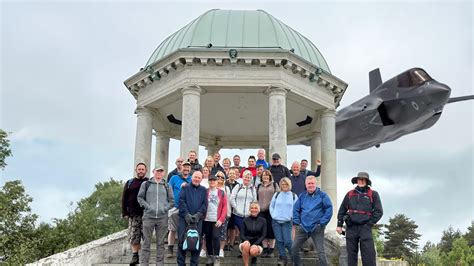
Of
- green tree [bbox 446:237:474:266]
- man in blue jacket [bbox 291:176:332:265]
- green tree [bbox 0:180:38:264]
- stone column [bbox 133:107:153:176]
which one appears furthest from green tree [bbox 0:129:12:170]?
green tree [bbox 446:237:474:266]

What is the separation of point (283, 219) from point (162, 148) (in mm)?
13255

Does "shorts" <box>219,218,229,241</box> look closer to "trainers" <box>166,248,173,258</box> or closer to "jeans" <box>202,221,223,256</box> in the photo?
"jeans" <box>202,221,223,256</box>

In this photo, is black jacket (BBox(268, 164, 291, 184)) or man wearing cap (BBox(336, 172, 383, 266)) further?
black jacket (BBox(268, 164, 291, 184))

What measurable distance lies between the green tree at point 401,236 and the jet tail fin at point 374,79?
180ft

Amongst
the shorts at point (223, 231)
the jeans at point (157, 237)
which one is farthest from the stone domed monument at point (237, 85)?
the jeans at point (157, 237)

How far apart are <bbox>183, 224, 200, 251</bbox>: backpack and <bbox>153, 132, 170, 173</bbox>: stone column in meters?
13.0

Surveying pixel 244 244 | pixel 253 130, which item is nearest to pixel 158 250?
pixel 244 244

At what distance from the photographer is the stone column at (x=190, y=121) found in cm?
1629

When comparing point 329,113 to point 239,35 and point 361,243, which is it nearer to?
point 239,35

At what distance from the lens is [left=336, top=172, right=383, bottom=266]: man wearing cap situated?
879cm

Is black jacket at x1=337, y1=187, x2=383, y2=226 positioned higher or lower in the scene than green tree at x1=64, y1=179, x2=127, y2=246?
lower

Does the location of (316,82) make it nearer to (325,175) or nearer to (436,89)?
(325,175)

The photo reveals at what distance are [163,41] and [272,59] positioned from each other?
19.3 feet

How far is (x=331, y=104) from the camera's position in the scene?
19156 mm
